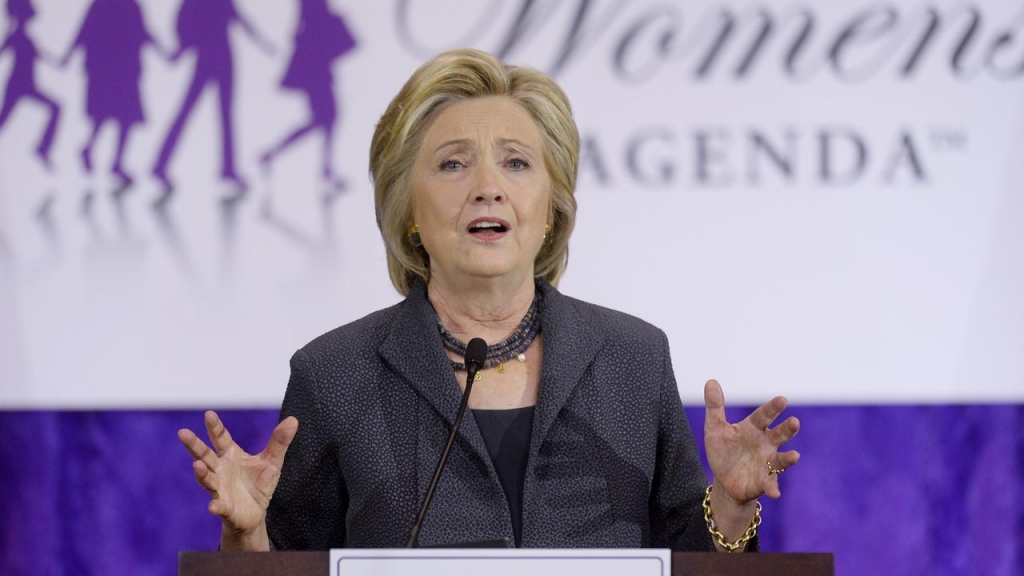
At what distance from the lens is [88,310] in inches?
120

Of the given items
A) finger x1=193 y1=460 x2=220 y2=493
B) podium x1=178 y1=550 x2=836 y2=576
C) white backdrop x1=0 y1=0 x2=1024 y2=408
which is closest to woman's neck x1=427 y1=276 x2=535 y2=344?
finger x1=193 y1=460 x2=220 y2=493

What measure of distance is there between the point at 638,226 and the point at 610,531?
51.3 inches

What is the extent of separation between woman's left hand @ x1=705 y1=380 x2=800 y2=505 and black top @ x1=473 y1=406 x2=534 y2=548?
1.05 ft

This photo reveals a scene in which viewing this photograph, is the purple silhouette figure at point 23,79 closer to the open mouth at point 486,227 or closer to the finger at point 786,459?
the open mouth at point 486,227

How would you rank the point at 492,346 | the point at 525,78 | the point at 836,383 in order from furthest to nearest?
the point at 836,383
the point at 525,78
the point at 492,346

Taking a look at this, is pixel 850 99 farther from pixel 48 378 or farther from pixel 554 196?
pixel 48 378

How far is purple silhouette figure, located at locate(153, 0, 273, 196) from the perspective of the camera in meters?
3.06

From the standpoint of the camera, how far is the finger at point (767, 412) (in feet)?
5.03

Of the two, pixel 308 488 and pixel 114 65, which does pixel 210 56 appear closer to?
pixel 114 65

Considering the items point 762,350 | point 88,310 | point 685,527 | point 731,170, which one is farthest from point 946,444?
point 88,310

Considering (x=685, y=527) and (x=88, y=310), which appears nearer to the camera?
(x=685, y=527)

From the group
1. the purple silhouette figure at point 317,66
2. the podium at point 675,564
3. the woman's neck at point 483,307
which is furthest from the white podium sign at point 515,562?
the purple silhouette figure at point 317,66

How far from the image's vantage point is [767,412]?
158 centimetres

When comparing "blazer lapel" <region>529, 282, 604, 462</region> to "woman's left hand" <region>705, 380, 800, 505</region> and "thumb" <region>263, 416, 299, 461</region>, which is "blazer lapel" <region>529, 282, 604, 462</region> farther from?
"thumb" <region>263, 416, 299, 461</region>
